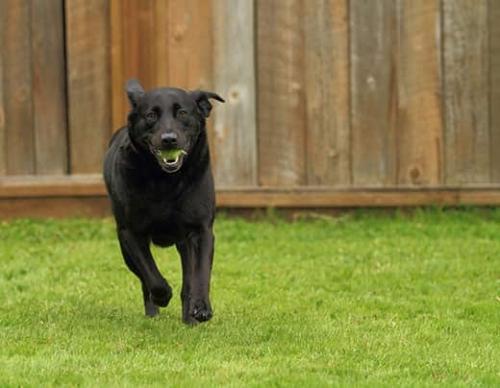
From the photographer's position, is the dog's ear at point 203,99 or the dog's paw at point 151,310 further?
the dog's paw at point 151,310

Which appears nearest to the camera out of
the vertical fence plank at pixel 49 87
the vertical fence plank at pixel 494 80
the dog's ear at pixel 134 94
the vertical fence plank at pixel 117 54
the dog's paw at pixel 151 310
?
the dog's ear at pixel 134 94

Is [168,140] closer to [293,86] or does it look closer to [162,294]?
[162,294]

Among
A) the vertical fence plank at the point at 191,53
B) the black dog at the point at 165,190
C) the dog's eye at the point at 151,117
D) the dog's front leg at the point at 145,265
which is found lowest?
the dog's front leg at the point at 145,265

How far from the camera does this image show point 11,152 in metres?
9.76

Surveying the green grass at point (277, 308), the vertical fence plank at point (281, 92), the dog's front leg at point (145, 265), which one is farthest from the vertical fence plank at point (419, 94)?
the dog's front leg at point (145, 265)

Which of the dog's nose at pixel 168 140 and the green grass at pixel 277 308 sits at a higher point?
the dog's nose at pixel 168 140

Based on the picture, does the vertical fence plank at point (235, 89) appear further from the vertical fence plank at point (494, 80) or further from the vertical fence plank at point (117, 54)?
the vertical fence plank at point (494, 80)

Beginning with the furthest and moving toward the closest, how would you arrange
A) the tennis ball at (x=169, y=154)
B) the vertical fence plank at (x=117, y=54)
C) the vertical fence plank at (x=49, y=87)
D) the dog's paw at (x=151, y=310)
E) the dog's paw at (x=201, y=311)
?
the vertical fence plank at (x=49, y=87) → the vertical fence plank at (x=117, y=54) → the dog's paw at (x=151, y=310) → the tennis ball at (x=169, y=154) → the dog's paw at (x=201, y=311)

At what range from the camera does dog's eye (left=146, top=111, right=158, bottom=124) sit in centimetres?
599

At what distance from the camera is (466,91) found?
9.52 m

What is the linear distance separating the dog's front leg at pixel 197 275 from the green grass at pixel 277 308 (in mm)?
90

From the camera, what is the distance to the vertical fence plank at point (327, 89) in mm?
9570

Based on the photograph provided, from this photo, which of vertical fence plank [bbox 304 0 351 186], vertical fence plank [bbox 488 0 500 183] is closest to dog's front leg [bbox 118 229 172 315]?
vertical fence plank [bbox 304 0 351 186]

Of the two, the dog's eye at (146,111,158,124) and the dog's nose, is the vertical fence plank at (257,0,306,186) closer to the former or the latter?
the dog's eye at (146,111,158,124)
